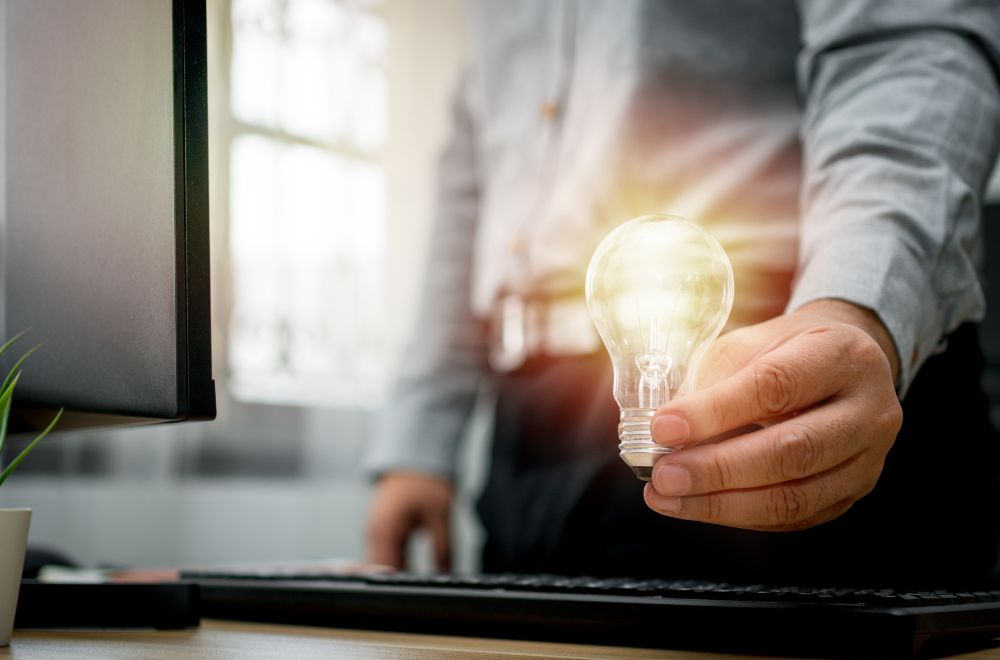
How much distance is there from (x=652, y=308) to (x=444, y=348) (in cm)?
90

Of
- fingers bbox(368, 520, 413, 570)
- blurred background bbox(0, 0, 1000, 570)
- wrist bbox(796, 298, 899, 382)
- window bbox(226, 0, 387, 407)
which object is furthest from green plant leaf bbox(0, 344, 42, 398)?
window bbox(226, 0, 387, 407)

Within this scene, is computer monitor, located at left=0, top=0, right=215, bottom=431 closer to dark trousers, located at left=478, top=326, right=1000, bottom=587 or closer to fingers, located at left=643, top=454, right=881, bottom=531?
fingers, located at left=643, top=454, right=881, bottom=531

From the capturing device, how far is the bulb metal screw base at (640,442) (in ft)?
1.31

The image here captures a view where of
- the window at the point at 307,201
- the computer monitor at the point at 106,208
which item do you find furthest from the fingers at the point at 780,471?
the window at the point at 307,201

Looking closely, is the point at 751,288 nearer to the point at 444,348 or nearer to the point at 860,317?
the point at 860,317

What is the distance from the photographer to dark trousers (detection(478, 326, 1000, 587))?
0.73 metres

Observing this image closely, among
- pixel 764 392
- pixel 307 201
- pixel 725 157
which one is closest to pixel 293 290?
pixel 307 201

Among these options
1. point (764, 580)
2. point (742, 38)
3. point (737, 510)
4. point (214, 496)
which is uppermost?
point (742, 38)

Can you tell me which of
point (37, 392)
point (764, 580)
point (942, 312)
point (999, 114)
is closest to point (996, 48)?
point (999, 114)

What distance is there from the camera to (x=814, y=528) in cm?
74

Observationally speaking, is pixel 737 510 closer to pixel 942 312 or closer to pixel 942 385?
pixel 942 312

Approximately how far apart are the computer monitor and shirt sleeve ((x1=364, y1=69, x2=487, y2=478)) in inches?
25.6

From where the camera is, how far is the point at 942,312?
62cm

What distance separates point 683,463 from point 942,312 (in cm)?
31
